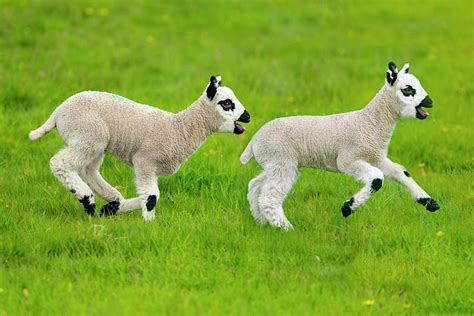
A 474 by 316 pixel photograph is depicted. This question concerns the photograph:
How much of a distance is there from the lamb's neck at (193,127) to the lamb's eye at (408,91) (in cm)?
164

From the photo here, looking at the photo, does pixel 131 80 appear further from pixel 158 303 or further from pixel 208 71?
pixel 158 303

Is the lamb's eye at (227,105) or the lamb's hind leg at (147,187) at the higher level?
the lamb's eye at (227,105)

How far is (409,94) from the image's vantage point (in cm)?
759

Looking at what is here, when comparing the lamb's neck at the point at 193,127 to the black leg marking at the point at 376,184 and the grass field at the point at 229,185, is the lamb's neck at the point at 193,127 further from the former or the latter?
the black leg marking at the point at 376,184

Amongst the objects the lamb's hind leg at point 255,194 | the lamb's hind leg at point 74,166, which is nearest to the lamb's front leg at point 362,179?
the lamb's hind leg at point 255,194

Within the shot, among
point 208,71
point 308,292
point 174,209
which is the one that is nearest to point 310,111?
point 208,71

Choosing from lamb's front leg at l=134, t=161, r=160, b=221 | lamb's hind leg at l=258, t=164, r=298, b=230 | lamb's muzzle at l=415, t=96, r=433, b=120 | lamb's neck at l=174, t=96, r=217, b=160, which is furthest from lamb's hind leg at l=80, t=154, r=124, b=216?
lamb's muzzle at l=415, t=96, r=433, b=120

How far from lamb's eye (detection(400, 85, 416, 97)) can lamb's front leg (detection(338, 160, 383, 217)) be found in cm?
68

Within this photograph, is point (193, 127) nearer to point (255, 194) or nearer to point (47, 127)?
point (255, 194)

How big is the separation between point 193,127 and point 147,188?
67 centimetres

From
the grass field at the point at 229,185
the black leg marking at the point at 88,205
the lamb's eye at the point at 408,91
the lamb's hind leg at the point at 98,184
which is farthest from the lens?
the lamb's hind leg at the point at 98,184

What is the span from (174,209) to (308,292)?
203 centimetres

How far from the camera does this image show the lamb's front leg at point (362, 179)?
726 centimetres

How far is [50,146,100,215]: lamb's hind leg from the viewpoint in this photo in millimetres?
7574
